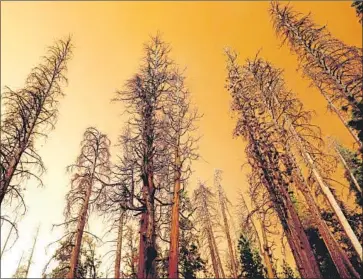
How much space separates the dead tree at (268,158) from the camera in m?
9.39

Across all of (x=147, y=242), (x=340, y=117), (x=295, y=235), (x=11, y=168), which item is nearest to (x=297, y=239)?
(x=295, y=235)

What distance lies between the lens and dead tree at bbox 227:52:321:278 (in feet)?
30.8

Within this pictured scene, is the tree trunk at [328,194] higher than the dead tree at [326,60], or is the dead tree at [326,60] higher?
the dead tree at [326,60]

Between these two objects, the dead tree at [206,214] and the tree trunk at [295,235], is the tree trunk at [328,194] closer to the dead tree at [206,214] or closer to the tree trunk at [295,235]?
the tree trunk at [295,235]

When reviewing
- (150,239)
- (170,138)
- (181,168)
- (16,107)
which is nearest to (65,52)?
(16,107)

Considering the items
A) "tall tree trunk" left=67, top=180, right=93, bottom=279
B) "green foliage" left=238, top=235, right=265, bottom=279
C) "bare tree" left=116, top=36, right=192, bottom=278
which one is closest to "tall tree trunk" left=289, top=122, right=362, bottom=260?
"bare tree" left=116, top=36, right=192, bottom=278

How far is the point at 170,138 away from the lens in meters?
10.1

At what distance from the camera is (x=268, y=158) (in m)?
11.7

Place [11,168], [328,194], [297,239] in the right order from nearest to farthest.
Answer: [297,239]
[11,168]
[328,194]

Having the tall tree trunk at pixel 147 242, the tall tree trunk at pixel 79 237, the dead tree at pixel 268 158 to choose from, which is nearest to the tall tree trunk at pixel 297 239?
the dead tree at pixel 268 158

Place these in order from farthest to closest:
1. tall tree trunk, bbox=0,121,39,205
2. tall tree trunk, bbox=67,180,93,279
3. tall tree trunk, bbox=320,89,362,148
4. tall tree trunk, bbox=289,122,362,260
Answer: tall tree trunk, bbox=320,89,362,148, tall tree trunk, bbox=67,180,93,279, tall tree trunk, bbox=289,122,362,260, tall tree trunk, bbox=0,121,39,205

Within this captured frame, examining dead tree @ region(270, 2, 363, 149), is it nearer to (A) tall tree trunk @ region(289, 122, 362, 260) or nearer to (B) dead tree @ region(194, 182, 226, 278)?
(A) tall tree trunk @ region(289, 122, 362, 260)

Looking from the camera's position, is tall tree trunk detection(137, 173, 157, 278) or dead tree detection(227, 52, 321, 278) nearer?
tall tree trunk detection(137, 173, 157, 278)

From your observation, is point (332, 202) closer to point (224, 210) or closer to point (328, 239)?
point (328, 239)
